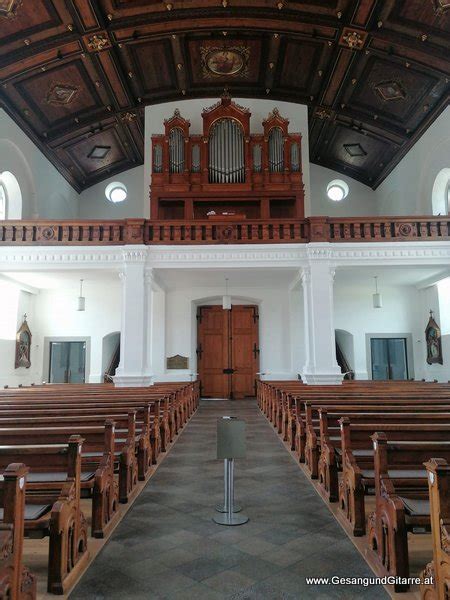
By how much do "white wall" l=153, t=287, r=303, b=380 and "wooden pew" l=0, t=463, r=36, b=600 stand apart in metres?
11.8

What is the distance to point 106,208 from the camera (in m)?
16.0

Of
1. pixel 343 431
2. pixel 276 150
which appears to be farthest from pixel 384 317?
pixel 343 431

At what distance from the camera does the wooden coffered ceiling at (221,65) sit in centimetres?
934

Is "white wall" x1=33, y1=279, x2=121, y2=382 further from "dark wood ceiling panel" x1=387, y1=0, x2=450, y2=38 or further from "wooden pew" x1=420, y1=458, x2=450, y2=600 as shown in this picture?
"wooden pew" x1=420, y1=458, x2=450, y2=600

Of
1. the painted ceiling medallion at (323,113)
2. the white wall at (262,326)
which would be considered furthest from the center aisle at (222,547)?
the painted ceiling medallion at (323,113)

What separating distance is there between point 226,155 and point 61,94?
4.49 m

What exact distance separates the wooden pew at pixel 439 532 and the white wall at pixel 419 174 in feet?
35.4

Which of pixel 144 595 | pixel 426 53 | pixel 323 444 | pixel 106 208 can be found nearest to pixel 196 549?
pixel 144 595

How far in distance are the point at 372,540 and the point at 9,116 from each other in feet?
38.9

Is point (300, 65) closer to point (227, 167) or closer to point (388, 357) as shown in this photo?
point (227, 167)

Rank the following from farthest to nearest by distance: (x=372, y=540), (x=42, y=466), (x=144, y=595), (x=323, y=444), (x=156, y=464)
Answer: (x=156, y=464) < (x=323, y=444) < (x=42, y=466) < (x=372, y=540) < (x=144, y=595)

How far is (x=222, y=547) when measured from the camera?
10.6ft

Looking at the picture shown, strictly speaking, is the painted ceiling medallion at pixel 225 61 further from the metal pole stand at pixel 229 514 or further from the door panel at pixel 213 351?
the metal pole stand at pixel 229 514

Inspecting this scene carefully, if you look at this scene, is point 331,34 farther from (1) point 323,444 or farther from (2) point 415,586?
(2) point 415,586
